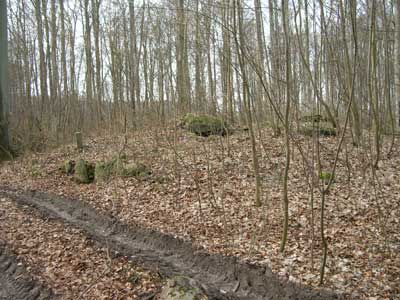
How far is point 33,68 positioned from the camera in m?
17.5

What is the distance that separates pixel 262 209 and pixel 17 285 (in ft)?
13.7

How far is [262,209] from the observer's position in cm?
639

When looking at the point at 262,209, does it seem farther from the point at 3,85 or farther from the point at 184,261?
the point at 3,85

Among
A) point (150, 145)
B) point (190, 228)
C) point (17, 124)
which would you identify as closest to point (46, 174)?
point (150, 145)

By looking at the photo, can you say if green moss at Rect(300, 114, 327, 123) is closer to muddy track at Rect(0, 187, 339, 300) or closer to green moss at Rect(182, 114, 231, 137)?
muddy track at Rect(0, 187, 339, 300)

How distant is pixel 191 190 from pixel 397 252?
170 inches

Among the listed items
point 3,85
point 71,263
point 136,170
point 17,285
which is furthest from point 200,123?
point 17,285

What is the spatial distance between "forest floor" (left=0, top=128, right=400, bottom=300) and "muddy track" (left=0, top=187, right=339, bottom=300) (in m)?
0.18

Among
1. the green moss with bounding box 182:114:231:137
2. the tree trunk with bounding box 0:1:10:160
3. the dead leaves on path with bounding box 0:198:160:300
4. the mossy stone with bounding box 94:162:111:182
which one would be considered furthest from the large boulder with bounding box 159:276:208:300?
the tree trunk with bounding box 0:1:10:160

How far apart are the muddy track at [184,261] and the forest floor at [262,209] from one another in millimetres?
179

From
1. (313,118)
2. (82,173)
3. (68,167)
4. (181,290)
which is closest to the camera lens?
(181,290)

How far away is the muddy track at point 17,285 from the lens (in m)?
4.27

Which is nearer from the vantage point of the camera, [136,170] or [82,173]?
[136,170]

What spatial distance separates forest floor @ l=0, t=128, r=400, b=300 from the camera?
4438mm
